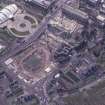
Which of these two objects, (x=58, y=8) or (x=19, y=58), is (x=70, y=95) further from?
(x=58, y=8)

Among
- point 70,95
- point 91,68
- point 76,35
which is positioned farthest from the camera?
point 76,35

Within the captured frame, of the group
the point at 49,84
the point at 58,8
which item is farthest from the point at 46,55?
the point at 58,8

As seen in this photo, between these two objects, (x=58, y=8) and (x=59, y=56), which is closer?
(x=59, y=56)

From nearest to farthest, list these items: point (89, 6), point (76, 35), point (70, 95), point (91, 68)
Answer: point (70, 95) → point (91, 68) → point (76, 35) → point (89, 6)

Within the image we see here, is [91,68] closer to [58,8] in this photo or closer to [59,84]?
[59,84]

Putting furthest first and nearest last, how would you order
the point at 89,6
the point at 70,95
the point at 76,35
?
the point at 89,6 < the point at 76,35 < the point at 70,95

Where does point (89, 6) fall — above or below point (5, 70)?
above

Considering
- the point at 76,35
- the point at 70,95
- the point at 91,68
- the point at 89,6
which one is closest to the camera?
the point at 70,95

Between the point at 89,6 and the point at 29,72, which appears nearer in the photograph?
the point at 29,72

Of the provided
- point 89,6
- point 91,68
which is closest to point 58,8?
point 89,6
